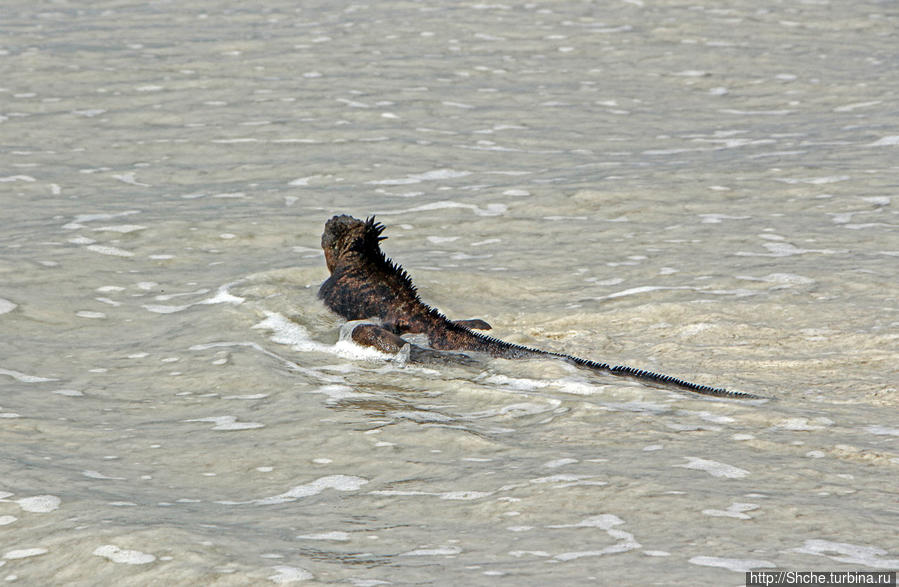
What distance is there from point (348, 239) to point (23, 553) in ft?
16.9

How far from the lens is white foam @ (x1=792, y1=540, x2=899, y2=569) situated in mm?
4531

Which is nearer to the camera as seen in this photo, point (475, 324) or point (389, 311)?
point (475, 324)

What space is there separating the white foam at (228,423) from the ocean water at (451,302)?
56mm

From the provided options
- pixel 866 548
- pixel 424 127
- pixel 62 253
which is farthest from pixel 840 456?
pixel 424 127

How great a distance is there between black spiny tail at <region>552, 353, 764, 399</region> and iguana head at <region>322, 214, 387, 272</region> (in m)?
2.43

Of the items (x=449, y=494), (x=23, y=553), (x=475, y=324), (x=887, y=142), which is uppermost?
(x=887, y=142)

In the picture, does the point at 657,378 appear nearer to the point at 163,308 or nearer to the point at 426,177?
the point at 163,308

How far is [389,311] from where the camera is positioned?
360 inches

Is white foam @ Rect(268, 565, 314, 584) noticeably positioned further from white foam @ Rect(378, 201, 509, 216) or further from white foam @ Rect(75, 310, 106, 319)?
white foam @ Rect(378, 201, 509, 216)

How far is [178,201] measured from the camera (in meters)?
13.3

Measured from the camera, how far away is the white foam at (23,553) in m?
5.02

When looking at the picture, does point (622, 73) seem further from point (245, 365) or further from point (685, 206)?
point (245, 365)

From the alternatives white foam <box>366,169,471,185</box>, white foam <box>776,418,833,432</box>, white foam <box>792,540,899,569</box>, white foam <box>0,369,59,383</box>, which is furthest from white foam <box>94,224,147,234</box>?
white foam <box>792,540,899,569</box>

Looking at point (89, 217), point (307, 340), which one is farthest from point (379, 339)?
point (89, 217)
